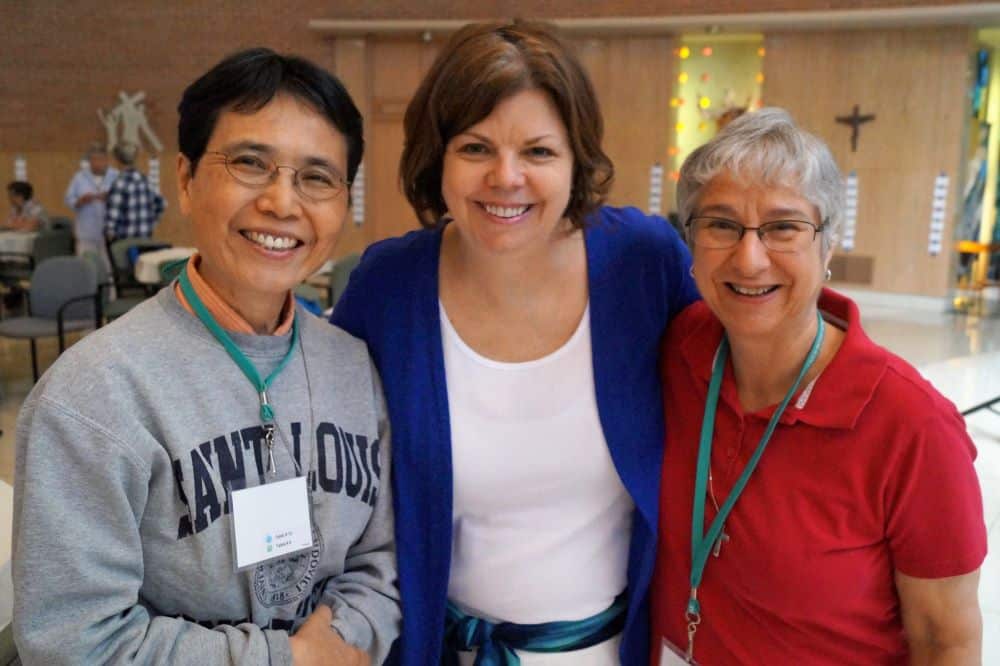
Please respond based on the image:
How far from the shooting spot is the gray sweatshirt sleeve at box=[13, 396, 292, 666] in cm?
105

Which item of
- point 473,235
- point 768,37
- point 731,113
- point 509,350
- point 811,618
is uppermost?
point 768,37

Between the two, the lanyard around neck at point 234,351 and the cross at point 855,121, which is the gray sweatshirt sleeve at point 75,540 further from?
the cross at point 855,121

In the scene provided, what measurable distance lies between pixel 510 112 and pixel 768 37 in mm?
11327

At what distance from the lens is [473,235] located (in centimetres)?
152

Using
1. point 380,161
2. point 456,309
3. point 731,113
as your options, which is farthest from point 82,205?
point 456,309

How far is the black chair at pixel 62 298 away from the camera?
6234 millimetres

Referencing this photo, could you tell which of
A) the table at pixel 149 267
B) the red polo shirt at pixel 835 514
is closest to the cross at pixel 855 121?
the table at pixel 149 267

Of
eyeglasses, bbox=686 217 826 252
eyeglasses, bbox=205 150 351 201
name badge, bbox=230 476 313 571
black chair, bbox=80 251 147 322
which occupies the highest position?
eyeglasses, bbox=205 150 351 201

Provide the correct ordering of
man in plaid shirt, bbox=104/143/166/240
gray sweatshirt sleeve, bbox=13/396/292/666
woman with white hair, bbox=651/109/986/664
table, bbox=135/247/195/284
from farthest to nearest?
man in plaid shirt, bbox=104/143/166/240, table, bbox=135/247/195/284, woman with white hair, bbox=651/109/986/664, gray sweatshirt sleeve, bbox=13/396/292/666

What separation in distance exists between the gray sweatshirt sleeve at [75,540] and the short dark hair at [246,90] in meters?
0.47

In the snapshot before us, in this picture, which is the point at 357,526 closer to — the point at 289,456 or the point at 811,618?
the point at 289,456

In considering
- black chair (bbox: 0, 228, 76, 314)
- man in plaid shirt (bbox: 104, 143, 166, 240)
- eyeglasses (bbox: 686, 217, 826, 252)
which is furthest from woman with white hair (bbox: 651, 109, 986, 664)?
man in plaid shirt (bbox: 104, 143, 166, 240)

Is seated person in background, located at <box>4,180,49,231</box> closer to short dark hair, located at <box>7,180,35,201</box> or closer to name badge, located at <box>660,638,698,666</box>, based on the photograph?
short dark hair, located at <box>7,180,35,201</box>

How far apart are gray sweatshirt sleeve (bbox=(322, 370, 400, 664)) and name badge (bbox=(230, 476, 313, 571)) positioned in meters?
0.14
